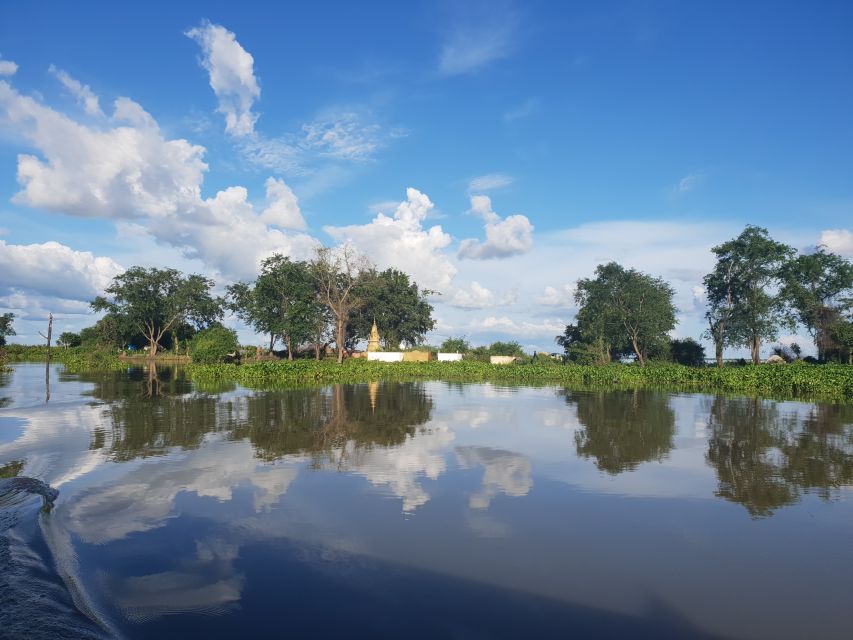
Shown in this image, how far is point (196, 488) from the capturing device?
996 centimetres

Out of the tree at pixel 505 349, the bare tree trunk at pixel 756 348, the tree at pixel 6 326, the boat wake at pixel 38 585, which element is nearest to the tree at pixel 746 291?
the bare tree trunk at pixel 756 348

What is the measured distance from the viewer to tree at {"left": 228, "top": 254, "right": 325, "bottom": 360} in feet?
191

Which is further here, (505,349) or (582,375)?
(505,349)

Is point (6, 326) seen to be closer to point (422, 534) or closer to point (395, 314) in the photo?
point (395, 314)

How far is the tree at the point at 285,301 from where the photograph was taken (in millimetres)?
58281

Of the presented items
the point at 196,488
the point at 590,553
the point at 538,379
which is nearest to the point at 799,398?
the point at 538,379

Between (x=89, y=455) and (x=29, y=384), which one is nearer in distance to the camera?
(x=89, y=455)

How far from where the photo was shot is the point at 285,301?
61625mm

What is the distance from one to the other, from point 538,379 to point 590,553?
3831cm

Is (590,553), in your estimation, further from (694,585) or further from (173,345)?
(173,345)

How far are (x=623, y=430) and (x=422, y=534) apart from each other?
1217 centimetres

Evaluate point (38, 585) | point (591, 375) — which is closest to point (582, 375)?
point (591, 375)

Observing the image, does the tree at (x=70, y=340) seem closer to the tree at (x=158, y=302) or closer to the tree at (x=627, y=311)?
the tree at (x=158, y=302)

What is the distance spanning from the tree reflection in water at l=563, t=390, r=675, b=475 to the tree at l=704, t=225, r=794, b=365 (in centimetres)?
2738
